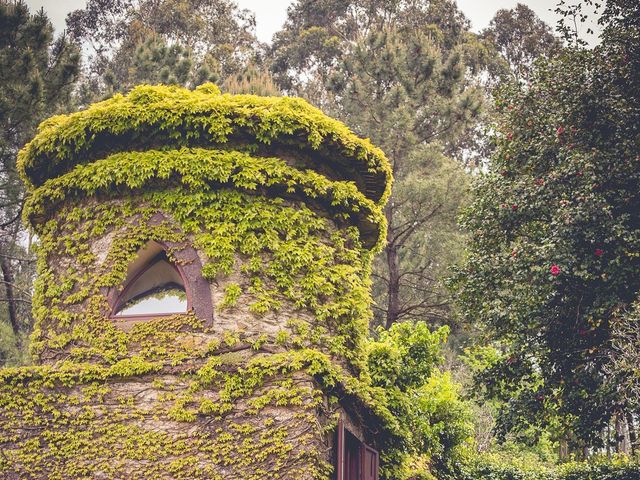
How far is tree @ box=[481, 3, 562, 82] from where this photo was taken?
106ft

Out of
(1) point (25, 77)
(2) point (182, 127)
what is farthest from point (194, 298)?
(1) point (25, 77)

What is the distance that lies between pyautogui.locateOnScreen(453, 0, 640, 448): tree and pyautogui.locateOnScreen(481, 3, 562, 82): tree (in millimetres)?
20688

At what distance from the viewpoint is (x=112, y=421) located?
7562mm

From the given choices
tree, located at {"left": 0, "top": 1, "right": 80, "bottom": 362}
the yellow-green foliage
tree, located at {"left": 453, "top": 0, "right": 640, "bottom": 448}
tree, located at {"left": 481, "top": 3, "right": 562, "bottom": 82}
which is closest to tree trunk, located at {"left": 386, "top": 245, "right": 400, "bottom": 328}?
tree, located at {"left": 453, "top": 0, "right": 640, "bottom": 448}

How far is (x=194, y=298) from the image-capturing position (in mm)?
7965

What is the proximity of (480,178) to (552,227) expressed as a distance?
2.45m

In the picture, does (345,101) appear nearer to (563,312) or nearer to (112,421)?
(563,312)

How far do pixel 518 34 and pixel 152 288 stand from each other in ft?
94.5

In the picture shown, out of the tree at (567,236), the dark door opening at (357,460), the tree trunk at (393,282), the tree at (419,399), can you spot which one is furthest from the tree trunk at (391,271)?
the dark door opening at (357,460)

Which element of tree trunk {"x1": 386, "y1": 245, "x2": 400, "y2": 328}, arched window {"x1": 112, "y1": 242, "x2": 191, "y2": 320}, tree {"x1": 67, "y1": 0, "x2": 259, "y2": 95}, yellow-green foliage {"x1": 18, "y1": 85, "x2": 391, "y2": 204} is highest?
tree {"x1": 67, "y1": 0, "x2": 259, "y2": 95}

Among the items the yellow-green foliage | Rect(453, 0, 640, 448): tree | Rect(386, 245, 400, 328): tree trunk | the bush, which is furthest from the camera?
Rect(386, 245, 400, 328): tree trunk

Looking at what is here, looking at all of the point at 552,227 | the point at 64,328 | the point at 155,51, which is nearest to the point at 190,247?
the point at 64,328

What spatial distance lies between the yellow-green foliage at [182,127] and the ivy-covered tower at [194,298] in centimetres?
2

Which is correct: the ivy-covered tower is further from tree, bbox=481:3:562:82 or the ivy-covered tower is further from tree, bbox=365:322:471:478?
tree, bbox=481:3:562:82
